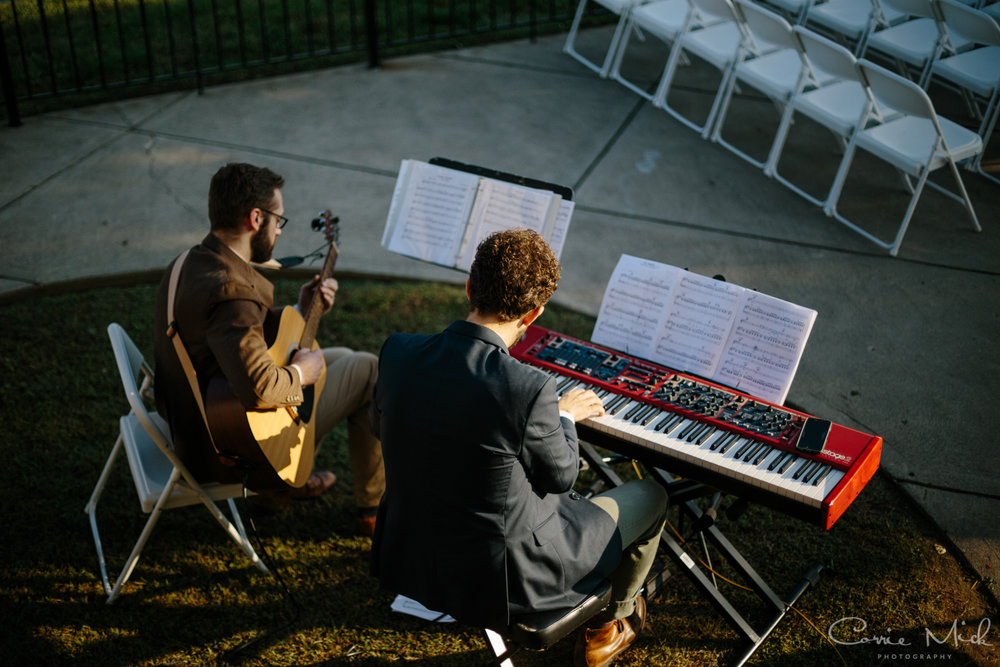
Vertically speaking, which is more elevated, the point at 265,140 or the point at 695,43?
the point at 695,43

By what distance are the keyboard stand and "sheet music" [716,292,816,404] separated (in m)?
0.38

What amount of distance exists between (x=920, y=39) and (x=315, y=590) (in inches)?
229

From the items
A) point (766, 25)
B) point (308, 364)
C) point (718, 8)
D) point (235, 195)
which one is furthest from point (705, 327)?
point (718, 8)

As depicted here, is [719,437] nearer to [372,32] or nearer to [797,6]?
[797,6]

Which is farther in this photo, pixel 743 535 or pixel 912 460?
pixel 912 460

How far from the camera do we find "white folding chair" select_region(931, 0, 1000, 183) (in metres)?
5.66

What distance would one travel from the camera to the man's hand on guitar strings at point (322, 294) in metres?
3.46

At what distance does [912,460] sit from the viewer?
13.0 ft

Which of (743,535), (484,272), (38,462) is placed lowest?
(38,462)

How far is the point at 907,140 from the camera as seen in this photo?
5.45 metres

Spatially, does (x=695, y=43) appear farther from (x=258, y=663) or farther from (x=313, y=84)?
(x=258, y=663)

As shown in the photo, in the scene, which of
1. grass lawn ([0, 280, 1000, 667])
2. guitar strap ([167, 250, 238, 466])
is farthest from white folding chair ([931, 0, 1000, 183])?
guitar strap ([167, 250, 238, 466])

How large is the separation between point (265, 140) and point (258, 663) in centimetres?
434

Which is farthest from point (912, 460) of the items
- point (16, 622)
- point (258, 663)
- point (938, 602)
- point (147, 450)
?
point (16, 622)
